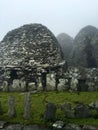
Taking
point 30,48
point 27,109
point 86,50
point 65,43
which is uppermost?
point 65,43

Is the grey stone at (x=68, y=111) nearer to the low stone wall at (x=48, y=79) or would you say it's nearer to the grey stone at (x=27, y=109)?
the grey stone at (x=27, y=109)

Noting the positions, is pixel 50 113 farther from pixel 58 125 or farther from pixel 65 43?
pixel 65 43

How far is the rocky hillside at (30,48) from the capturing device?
33.7 metres

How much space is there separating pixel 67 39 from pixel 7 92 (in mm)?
28316

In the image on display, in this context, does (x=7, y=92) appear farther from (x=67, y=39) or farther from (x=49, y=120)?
(x=67, y=39)

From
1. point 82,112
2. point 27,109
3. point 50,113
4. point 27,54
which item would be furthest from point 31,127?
point 27,54

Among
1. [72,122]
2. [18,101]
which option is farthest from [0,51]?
[72,122]

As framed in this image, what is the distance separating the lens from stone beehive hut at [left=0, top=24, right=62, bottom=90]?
108 feet

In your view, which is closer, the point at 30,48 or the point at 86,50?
the point at 30,48

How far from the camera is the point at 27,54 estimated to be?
3425 centimetres

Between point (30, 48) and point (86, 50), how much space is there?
9625mm

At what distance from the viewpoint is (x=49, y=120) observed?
20.7 meters

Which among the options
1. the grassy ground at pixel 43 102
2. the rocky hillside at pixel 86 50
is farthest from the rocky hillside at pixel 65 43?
the grassy ground at pixel 43 102

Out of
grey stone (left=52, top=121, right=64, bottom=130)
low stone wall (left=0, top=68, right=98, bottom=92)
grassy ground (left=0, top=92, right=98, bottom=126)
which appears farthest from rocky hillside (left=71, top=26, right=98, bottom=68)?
grey stone (left=52, top=121, right=64, bottom=130)
